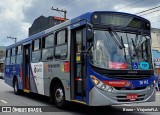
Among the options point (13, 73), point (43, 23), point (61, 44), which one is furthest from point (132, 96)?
point (43, 23)

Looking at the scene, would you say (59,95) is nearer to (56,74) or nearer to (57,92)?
(57,92)

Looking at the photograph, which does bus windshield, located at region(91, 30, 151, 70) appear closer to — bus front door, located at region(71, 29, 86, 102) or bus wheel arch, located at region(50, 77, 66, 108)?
bus front door, located at region(71, 29, 86, 102)

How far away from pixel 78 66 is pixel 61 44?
1556 mm

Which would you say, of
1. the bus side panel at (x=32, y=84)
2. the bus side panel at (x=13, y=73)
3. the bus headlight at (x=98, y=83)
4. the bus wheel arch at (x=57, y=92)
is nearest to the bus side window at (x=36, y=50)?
the bus side panel at (x=32, y=84)

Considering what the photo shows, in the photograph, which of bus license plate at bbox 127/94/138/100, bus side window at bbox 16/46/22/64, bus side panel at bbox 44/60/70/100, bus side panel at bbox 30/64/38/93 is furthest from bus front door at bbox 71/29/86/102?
bus side window at bbox 16/46/22/64

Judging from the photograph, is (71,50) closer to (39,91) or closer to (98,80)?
(98,80)

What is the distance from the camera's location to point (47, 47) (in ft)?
40.7

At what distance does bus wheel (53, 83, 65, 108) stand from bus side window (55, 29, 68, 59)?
1.12 meters

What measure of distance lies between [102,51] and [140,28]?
1837mm

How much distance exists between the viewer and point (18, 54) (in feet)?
55.0

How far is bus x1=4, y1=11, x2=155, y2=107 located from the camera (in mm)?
8867

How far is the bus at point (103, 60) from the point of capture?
887cm

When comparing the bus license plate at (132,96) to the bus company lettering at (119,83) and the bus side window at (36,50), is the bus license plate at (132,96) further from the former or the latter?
the bus side window at (36,50)

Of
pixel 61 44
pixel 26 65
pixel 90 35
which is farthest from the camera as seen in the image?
pixel 26 65
